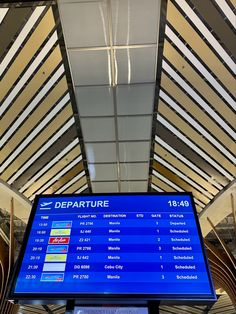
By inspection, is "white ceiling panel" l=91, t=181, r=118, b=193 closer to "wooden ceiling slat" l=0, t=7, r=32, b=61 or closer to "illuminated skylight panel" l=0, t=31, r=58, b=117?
"illuminated skylight panel" l=0, t=31, r=58, b=117

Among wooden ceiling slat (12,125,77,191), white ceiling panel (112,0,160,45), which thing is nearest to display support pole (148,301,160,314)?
white ceiling panel (112,0,160,45)

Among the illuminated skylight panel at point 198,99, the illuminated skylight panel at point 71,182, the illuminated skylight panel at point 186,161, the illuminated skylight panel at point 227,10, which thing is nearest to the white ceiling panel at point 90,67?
the illuminated skylight panel at point 198,99

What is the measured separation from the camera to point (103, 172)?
6.75 m

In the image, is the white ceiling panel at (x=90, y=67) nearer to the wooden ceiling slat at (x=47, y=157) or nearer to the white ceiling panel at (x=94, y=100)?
the white ceiling panel at (x=94, y=100)

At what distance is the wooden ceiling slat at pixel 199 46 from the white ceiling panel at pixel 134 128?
1269 mm

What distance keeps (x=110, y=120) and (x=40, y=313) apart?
52.4ft

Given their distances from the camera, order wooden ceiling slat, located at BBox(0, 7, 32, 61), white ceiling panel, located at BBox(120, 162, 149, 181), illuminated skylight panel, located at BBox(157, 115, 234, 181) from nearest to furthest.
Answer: wooden ceiling slat, located at BBox(0, 7, 32, 61) < illuminated skylight panel, located at BBox(157, 115, 234, 181) < white ceiling panel, located at BBox(120, 162, 149, 181)

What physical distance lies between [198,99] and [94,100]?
5.20ft

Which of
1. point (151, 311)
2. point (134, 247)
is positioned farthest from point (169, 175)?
point (151, 311)

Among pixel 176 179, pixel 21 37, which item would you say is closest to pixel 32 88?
pixel 21 37

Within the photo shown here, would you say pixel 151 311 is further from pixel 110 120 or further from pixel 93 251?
pixel 110 120

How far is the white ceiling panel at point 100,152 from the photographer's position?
599 cm

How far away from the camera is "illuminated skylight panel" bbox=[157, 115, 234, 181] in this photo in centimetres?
562

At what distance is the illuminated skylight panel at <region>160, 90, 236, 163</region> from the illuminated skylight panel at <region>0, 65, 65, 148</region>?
1536mm
